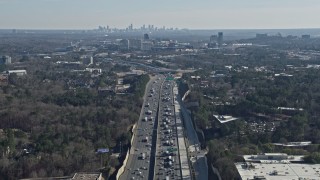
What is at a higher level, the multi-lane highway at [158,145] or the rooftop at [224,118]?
the rooftop at [224,118]

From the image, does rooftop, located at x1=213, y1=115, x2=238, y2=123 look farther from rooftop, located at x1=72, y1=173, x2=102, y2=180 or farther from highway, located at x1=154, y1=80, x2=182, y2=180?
rooftop, located at x1=72, y1=173, x2=102, y2=180

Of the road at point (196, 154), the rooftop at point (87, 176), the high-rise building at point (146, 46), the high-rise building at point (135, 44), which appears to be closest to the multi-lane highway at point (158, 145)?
the road at point (196, 154)

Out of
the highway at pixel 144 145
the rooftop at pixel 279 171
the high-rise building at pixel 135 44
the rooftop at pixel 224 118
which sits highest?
the rooftop at pixel 279 171

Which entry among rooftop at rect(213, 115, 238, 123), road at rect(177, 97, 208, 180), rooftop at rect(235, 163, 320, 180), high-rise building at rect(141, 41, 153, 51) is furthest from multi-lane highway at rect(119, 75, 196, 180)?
high-rise building at rect(141, 41, 153, 51)

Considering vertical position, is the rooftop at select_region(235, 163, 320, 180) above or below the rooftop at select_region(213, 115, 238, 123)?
above

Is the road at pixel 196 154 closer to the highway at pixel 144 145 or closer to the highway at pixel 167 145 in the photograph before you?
the highway at pixel 167 145

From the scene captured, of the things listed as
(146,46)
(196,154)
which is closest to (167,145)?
(196,154)

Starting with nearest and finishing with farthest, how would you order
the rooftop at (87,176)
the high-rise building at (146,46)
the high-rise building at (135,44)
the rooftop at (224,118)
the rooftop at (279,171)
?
the rooftop at (279,171) → the rooftop at (87,176) → the rooftop at (224,118) → the high-rise building at (146,46) → the high-rise building at (135,44)

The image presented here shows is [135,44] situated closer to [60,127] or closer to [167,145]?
[60,127]
